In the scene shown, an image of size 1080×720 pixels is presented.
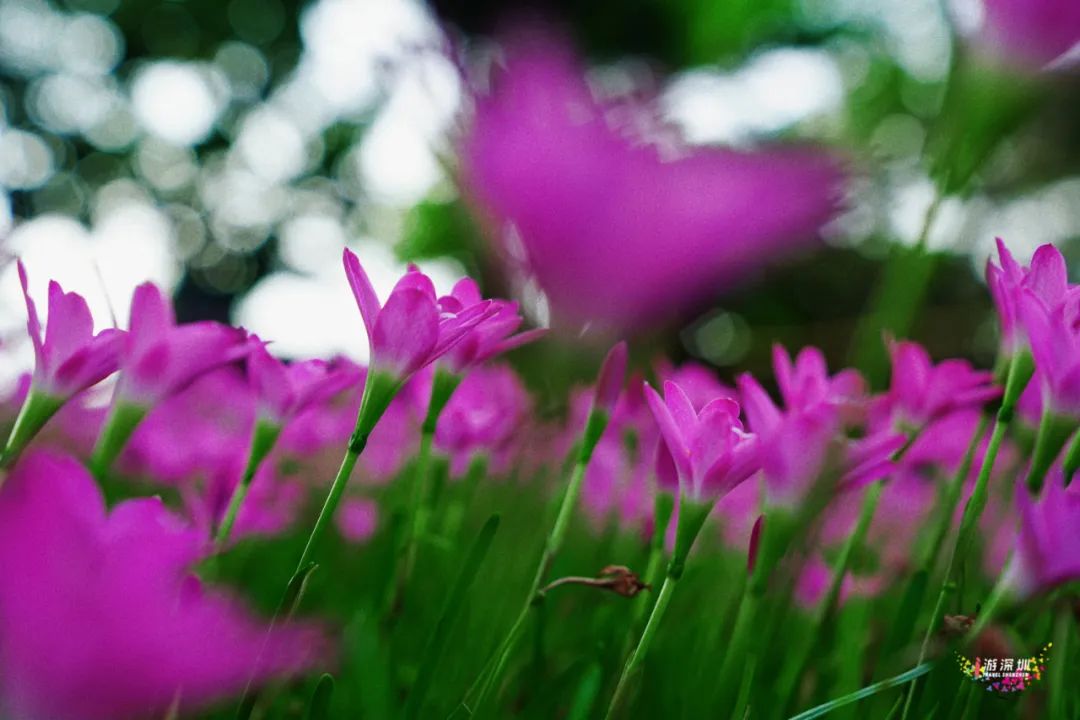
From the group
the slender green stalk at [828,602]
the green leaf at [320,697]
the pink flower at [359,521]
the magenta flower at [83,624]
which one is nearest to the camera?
the magenta flower at [83,624]

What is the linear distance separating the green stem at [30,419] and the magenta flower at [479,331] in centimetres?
13

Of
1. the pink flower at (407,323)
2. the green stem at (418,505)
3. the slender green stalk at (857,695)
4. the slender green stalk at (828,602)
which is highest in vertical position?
the pink flower at (407,323)

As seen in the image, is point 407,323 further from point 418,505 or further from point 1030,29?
point 1030,29

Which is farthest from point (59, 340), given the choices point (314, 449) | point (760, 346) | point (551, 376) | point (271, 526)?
point (760, 346)

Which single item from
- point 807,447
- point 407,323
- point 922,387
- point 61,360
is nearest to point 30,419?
point 61,360

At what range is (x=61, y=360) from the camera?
10.8 inches

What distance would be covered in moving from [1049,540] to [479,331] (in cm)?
20

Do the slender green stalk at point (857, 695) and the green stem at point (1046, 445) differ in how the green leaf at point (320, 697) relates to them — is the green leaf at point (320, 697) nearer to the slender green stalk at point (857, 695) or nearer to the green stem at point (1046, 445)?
the slender green stalk at point (857, 695)

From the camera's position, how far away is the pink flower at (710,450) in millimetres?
289

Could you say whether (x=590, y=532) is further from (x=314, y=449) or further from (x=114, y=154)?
(x=114, y=154)

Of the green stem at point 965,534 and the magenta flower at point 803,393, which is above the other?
the magenta flower at point 803,393

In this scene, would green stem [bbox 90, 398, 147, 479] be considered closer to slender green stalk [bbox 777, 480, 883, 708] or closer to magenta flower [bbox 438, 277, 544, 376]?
magenta flower [bbox 438, 277, 544, 376]

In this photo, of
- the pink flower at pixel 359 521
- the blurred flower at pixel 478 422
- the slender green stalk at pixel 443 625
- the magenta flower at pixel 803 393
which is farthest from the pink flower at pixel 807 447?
the pink flower at pixel 359 521

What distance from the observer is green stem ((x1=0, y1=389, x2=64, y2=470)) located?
0.27 meters
